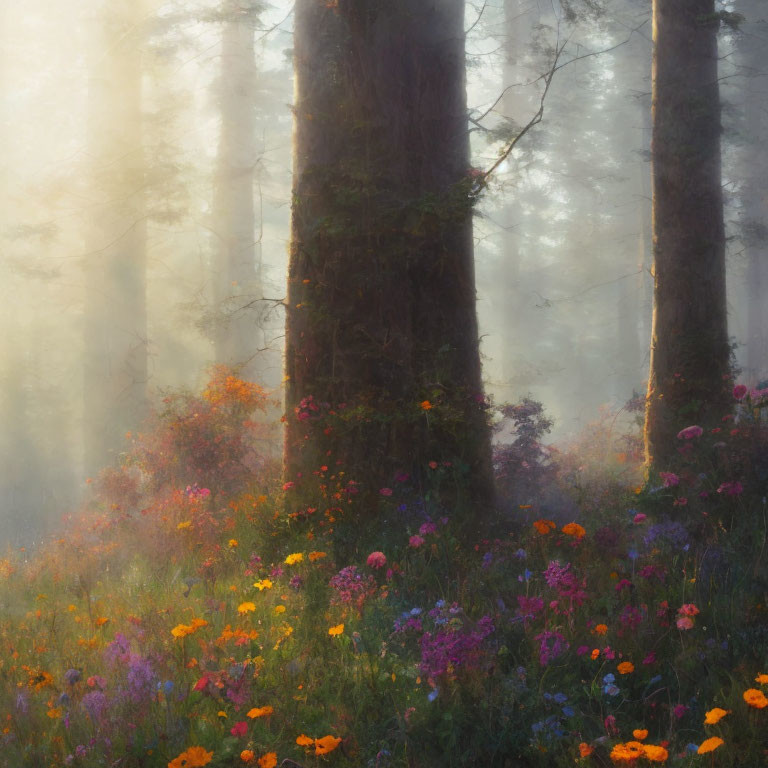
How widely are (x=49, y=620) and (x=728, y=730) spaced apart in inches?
150

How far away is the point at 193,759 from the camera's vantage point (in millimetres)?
2547

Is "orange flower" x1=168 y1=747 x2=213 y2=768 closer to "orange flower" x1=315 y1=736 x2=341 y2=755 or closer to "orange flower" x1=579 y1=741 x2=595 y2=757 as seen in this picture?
"orange flower" x1=315 y1=736 x2=341 y2=755

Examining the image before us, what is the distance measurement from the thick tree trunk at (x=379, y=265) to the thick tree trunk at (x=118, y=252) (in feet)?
36.9

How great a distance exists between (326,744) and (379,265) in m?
4.15

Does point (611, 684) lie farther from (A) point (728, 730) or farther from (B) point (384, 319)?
(B) point (384, 319)

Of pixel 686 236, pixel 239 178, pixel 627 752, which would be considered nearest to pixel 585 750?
pixel 627 752

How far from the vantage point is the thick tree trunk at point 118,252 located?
54.3 feet

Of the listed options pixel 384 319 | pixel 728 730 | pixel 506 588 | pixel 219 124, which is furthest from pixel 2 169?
pixel 728 730

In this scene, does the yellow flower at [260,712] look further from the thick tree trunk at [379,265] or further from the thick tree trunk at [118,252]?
the thick tree trunk at [118,252]

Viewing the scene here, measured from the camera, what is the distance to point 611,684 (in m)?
3.02

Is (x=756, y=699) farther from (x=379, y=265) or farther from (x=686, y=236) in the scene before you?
(x=686, y=236)

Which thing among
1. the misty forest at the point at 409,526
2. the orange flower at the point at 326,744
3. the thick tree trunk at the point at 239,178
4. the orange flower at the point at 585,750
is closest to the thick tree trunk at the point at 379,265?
the misty forest at the point at 409,526

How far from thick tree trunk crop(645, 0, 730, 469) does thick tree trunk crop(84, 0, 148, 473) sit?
1158 cm

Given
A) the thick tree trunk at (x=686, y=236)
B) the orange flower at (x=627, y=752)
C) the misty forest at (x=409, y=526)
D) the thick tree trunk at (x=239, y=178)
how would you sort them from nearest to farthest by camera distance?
the orange flower at (x=627, y=752) < the misty forest at (x=409, y=526) < the thick tree trunk at (x=686, y=236) < the thick tree trunk at (x=239, y=178)
